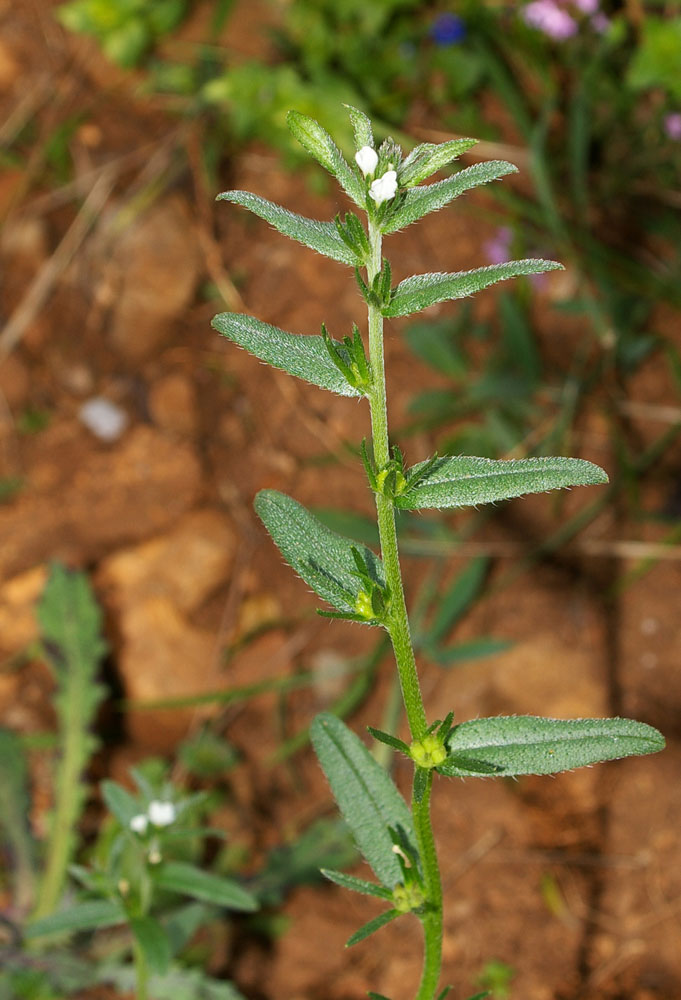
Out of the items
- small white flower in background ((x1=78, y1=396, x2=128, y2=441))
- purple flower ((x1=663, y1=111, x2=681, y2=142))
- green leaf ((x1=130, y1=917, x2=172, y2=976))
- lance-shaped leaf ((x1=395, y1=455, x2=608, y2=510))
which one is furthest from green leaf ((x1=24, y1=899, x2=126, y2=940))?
purple flower ((x1=663, y1=111, x2=681, y2=142))

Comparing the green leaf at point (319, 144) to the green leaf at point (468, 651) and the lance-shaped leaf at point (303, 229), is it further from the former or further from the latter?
the green leaf at point (468, 651)

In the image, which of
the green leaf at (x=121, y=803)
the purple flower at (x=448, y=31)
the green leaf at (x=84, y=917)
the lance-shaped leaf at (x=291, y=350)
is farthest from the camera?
the purple flower at (x=448, y=31)

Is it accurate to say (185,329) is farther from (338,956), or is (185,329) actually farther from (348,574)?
(348,574)

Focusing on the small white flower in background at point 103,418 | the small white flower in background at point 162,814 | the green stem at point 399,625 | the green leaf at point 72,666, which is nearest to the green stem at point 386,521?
the green stem at point 399,625

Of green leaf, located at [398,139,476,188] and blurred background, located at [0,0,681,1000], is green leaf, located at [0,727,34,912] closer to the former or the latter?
blurred background, located at [0,0,681,1000]

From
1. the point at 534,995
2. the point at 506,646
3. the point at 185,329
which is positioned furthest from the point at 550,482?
the point at 185,329

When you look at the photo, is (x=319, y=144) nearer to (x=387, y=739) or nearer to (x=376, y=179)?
(x=376, y=179)

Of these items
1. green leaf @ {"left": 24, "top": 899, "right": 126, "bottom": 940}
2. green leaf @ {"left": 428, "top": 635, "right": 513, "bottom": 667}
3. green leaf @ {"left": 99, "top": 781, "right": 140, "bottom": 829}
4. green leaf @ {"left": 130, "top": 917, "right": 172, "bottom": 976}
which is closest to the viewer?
green leaf @ {"left": 130, "top": 917, "right": 172, "bottom": 976}
